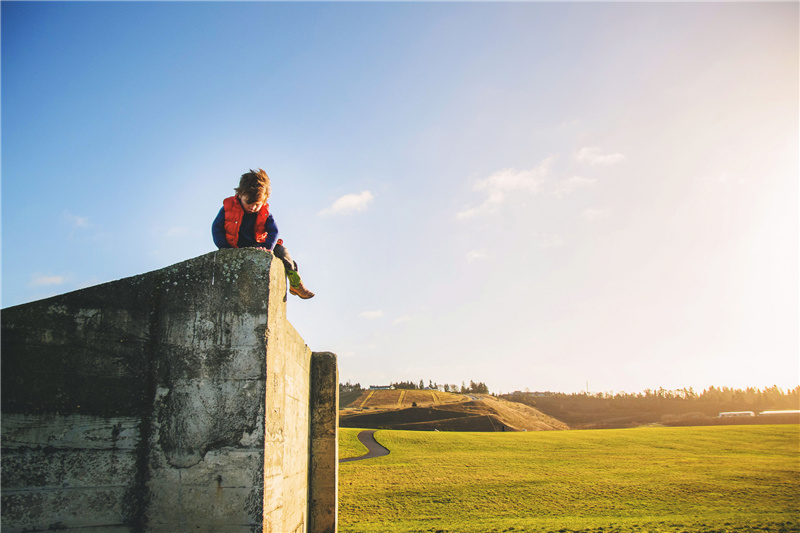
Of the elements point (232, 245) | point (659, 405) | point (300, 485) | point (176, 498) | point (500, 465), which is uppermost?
point (232, 245)

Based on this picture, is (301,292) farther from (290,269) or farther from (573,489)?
(573,489)

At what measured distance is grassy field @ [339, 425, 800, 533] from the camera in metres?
13.2

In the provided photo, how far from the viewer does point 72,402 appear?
331cm

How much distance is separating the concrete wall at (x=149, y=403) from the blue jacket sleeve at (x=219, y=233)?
1.92 ft

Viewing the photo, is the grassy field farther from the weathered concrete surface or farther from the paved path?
the weathered concrete surface

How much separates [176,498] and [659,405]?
6566 inches

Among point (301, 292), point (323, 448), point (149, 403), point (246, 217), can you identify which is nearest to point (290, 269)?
point (301, 292)

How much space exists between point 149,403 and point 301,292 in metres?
1.83

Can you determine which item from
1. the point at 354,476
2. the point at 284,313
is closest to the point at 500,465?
the point at 354,476

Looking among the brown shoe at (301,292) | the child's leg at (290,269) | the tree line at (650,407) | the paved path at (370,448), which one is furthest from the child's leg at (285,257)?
the tree line at (650,407)

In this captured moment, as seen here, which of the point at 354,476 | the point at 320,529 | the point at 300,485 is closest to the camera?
the point at 300,485

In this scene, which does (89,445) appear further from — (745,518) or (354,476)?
(354,476)

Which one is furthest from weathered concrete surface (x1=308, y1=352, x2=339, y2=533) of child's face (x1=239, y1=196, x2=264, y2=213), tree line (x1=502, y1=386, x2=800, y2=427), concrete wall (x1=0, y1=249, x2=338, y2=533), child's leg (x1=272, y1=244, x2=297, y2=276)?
tree line (x1=502, y1=386, x2=800, y2=427)

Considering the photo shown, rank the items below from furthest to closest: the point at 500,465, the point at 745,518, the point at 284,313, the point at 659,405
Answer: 1. the point at 659,405
2. the point at 500,465
3. the point at 745,518
4. the point at 284,313
